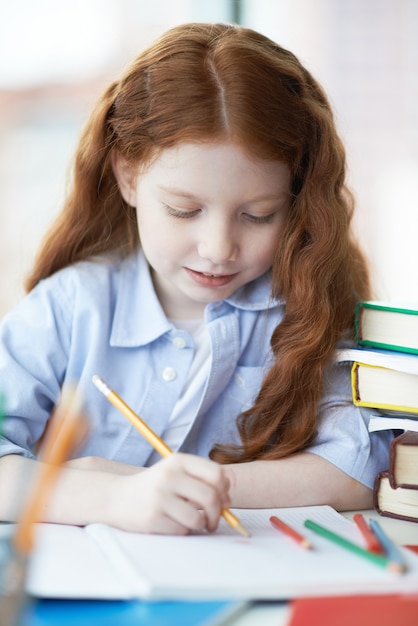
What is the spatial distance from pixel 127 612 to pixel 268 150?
60 centimetres

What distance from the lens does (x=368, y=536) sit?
0.81 m

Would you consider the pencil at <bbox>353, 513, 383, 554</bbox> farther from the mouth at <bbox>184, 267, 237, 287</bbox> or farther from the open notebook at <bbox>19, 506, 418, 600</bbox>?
the mouth at <bbox>184, 267, 237, 287</bbox>

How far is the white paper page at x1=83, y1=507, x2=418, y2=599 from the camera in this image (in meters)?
0.67

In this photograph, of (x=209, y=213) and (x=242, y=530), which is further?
(x=209, y=213)

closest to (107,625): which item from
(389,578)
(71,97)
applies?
(389,578)

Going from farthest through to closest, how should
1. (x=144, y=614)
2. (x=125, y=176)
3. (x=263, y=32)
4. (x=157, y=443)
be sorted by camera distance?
1. (x=263, y=32)
2. (x=125, y=176)
3. (x=157, y=443)
4. (x=144, y=614)

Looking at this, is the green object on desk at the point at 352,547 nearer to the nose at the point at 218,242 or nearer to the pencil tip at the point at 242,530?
the pencil tip at the point at 242,530

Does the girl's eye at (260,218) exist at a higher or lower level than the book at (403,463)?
higher

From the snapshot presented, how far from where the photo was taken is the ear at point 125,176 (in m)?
1.16

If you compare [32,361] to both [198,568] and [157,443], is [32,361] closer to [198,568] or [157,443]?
[157,443]

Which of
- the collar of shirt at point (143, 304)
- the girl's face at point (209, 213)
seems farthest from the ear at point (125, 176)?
the collar of shirt at point (143, 304)

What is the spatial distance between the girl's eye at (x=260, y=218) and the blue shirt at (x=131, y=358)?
0.15 metres

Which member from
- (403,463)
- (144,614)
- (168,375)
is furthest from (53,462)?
(168,375)

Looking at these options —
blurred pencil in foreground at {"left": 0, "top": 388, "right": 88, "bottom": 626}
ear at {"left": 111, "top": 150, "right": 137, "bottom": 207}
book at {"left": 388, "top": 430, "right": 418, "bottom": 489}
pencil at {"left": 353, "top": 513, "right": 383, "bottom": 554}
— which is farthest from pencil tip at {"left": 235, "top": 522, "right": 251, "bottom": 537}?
ear at {"left": 111, "top": 150, "right": 137, "bottom": 207}
